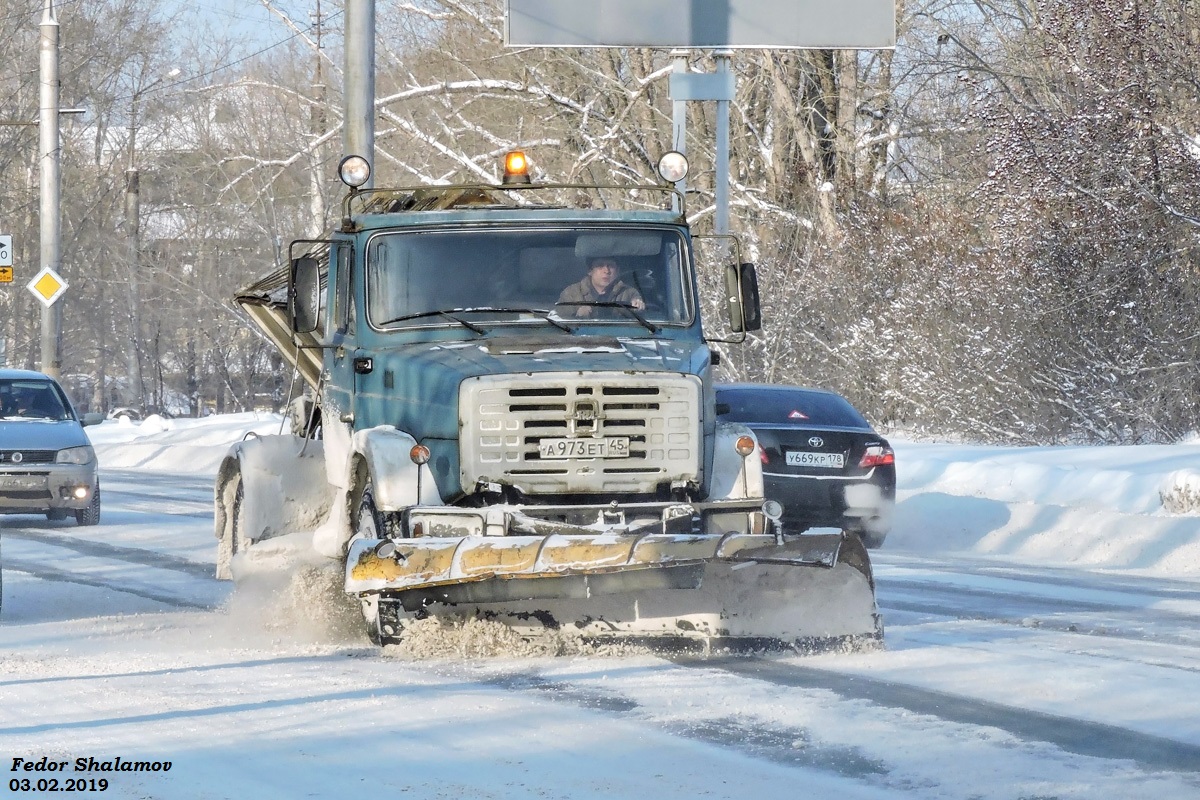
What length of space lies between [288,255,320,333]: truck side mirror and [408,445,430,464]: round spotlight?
5.34ft

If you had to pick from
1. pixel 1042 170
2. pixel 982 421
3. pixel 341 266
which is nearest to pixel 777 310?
pixel 982 421

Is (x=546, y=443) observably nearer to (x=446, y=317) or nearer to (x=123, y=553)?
(x=446, y=317)

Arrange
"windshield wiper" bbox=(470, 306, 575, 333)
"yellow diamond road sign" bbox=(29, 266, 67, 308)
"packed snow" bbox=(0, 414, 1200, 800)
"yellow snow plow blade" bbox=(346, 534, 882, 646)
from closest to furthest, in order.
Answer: "packed snow" bbox=(0, 414, 1200, 800) < "yellow snow plow blade" bbox=(346, 534, 882, 646) < "windshield wiper" bbox=(470, 306, 575, 333) < "yellow diamond road sign" bbox=(29, 266, 67, 308)

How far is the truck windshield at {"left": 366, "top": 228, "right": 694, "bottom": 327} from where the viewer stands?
938 centimetres

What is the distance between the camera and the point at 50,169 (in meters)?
29.6

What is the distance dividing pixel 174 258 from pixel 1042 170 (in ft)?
122

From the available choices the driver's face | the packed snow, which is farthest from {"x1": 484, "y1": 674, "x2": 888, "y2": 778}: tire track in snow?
the driver's face

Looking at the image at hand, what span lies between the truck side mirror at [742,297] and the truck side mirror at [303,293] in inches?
93.9

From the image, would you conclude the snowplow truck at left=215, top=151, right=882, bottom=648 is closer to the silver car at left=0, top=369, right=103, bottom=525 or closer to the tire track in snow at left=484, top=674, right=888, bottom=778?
the tire track in snow at left=484, top=674, right=888, bottom=778

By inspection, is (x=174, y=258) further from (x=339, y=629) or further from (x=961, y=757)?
(x=961, y=757)

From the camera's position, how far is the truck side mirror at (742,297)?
32.6ft

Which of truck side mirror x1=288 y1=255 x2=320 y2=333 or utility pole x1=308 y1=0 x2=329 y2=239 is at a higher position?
utility pole x1=308 y1=0 x2=329 y2=239

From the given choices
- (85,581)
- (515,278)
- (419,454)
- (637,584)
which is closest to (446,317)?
(515,278)

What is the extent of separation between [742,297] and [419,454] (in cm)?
238
